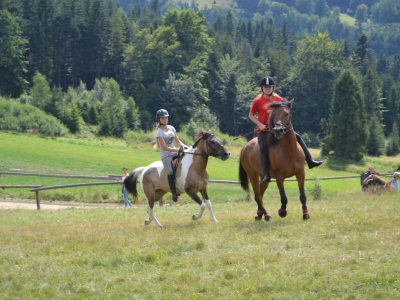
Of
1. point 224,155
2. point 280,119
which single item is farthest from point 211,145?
point 280,119

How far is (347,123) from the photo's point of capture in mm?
89625

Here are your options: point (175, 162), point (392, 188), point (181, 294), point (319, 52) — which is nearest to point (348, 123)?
point (319, 52)

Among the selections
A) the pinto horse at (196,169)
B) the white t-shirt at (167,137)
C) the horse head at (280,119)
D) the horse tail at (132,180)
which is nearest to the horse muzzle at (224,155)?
the pinto horse at (196,169)

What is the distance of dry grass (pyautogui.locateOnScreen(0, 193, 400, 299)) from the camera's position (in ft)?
31.0

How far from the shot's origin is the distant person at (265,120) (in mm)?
14742

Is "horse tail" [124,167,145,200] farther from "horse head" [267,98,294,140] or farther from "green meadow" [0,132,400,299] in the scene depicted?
"horse head" [267,98,294,140]

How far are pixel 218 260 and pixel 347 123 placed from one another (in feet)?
267

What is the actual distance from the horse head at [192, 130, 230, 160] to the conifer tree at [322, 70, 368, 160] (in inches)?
2911

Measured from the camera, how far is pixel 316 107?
131m

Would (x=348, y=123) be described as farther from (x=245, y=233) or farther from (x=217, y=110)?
(x=245, y=233)

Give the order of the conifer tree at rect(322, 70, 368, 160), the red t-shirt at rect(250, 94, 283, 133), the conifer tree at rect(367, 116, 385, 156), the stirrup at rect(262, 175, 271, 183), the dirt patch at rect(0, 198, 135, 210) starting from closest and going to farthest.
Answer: the stirrup at rect(262, 175, 271, 183) → the red t-shirt at rect(250, 94, 283, 133) → the dirt patch at rect(0, 198, 135, 210) → the conifer tree at rect(322, 70, 368, 160) → the conifer tree at rect(367, 116, 385, 156)

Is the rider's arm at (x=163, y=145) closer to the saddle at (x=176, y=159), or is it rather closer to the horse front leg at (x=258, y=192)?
the saddle at (x=176, y=159)

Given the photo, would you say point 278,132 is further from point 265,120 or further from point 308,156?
point 308,156

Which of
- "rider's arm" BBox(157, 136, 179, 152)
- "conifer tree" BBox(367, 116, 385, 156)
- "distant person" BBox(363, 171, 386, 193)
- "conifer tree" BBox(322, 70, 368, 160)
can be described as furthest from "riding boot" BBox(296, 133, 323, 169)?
"conifer tree" BBox(367, 116, 385, 156)
